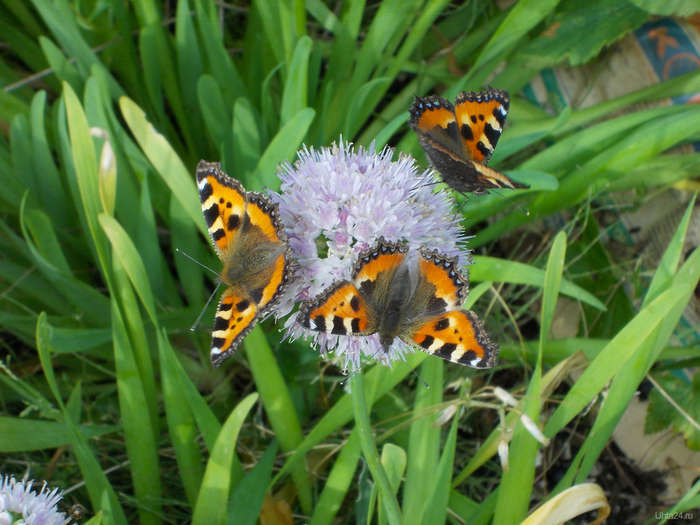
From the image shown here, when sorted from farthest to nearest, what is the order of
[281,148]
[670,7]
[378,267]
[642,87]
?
1. [642,87]
2. [670,7]
3. [281,148]
4. [378,267]

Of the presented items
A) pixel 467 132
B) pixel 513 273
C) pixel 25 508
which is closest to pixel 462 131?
pixel 467 132

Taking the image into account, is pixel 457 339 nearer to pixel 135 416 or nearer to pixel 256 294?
pixel 256 294

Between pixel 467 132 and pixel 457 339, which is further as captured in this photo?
pixel 467 132

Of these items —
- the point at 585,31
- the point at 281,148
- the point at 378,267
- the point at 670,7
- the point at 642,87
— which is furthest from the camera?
the point at 642,87

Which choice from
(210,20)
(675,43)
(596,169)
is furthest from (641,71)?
(210,20)

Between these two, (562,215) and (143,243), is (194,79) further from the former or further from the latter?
(562,215)

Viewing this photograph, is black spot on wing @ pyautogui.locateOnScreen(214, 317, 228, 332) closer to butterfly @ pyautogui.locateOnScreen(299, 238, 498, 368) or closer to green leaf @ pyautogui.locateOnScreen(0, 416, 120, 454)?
butterfly @ pyautogui.locateOnScreen(299, 238, 498, 368)
